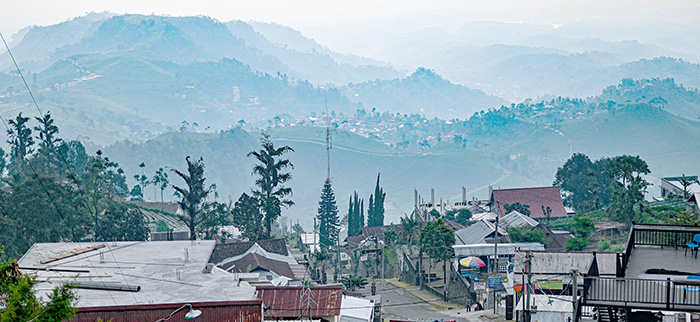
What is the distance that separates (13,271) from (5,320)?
143cm

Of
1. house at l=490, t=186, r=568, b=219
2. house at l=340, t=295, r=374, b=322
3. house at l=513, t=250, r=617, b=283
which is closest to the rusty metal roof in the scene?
house at l=340, t=295, r=374, b=322

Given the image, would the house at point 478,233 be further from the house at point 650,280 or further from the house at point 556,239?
the house at point 650,280

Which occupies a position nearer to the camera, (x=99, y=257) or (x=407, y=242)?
(x=99, y=257)

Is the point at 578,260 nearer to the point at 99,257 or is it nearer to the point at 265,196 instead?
the point at 99,257

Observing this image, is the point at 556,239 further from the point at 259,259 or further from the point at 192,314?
the point at 192,314

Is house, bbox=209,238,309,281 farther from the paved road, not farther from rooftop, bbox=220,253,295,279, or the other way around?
the paved road

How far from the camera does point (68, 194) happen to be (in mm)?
46125

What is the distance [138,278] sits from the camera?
2181cm

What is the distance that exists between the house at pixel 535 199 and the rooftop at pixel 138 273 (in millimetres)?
42354

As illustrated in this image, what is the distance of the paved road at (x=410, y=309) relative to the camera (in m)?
32.6

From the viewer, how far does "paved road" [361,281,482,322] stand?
3262cm

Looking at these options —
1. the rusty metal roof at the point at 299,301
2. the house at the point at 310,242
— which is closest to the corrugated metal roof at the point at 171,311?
the rusty metal roof at the point at 299,301

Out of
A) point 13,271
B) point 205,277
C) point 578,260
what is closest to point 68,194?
point 205,277

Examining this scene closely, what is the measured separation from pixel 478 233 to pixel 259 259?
55.6 ft
